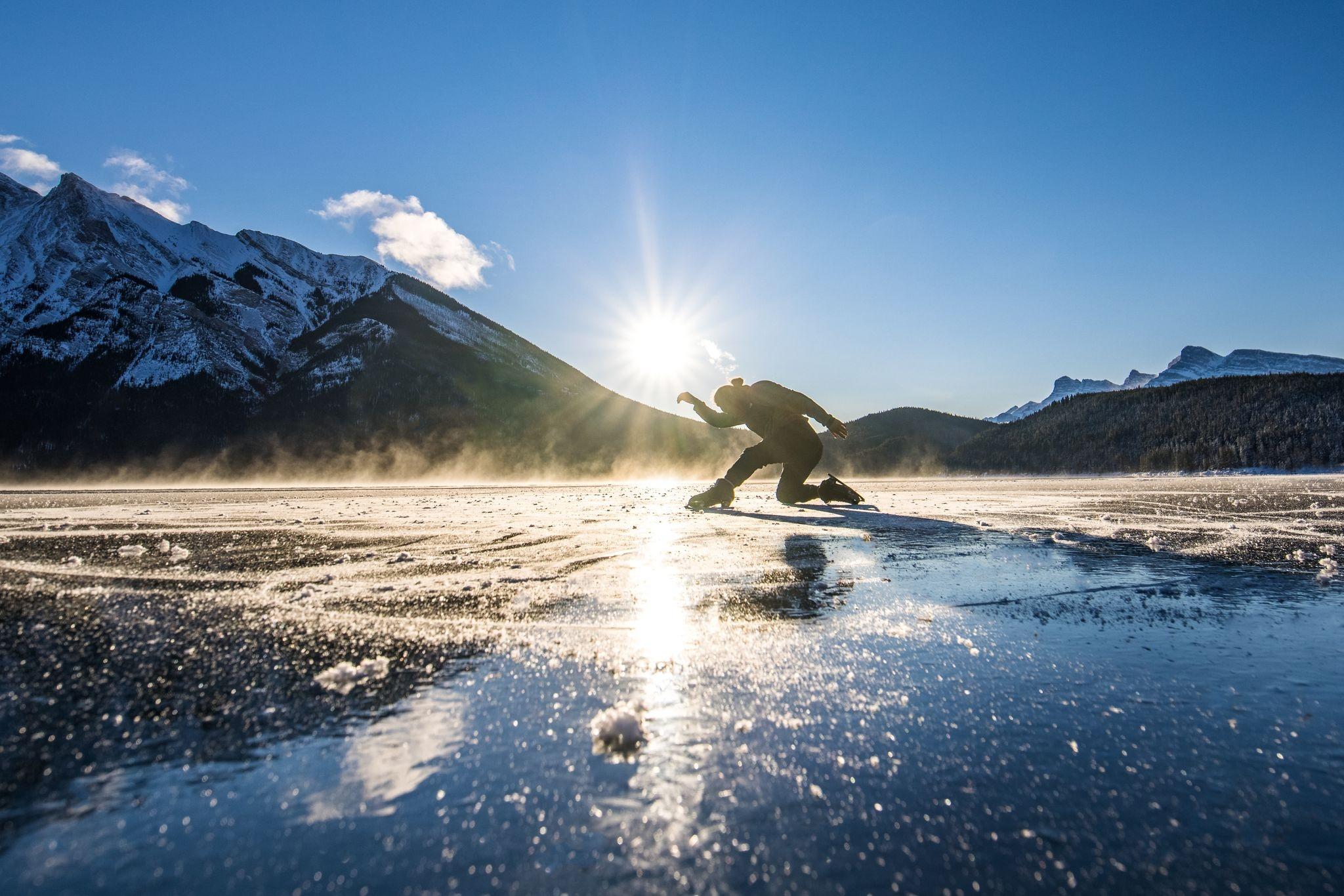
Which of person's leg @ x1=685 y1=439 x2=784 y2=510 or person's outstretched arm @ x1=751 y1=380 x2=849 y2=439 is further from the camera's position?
person's outstretched arm @ x1=751 y1=380 x2=849 y2=439

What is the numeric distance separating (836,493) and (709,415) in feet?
11.8

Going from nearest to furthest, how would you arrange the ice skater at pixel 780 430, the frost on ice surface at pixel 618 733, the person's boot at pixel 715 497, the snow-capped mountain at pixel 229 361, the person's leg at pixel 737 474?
the frost on ice surface at pixel 618 733 < the person's boot at pixel 715 497 < the person's leg at pixel 737 474 < the ice skater at pixel 780 430 < the snow-capped mountain at pixel 229 361

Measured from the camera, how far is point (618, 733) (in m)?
2.01

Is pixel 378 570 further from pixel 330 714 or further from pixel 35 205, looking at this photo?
pixel 35 205

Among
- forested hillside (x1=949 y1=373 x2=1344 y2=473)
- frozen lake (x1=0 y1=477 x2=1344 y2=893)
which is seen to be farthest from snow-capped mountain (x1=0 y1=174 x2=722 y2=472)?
frozen lake (x1=0 y1=477 x2=1344 y2=893)

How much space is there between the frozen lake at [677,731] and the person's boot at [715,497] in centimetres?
815

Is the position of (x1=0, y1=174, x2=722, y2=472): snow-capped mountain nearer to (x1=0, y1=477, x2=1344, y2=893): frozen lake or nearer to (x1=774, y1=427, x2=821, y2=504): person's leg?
(x1=774, y1=427, x2=821, y2=504): person's leg

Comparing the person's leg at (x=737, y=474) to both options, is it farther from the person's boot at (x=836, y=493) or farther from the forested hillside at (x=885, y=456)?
the forested hillside at (x=885, y=456)

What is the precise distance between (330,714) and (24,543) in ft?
25.6

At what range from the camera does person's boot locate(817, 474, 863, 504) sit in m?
14.5

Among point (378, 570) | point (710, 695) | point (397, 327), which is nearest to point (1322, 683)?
point (710, 695)

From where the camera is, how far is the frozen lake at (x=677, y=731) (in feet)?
4.57

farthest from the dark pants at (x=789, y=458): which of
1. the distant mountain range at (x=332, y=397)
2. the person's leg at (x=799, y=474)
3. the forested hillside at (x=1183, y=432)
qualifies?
the forested hillside at (x=1183, y=432)

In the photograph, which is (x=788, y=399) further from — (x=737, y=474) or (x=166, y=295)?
(x=166, y=295)
